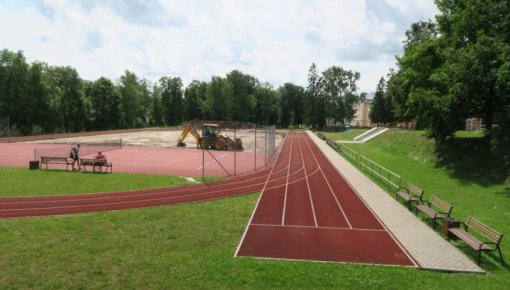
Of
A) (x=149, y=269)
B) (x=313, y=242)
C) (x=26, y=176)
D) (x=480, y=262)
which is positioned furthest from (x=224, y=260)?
(x=26, y=176)

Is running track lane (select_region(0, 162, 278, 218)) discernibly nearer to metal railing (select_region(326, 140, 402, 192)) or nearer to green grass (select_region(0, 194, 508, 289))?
green grass (select_region(0, 194, 508, 289))

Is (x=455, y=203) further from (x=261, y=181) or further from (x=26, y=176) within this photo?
(x=26, y=176)

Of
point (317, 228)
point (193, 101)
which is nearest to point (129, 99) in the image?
point (193, 101)

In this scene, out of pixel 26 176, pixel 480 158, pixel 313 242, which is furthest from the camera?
pixel 480 158

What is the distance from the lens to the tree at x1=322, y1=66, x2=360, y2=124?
357ft

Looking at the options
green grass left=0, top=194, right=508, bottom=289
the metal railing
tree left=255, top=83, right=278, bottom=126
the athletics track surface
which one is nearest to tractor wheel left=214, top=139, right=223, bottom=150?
the metal railing

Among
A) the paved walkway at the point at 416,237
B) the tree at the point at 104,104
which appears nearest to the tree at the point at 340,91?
the tree at the point at 104,104

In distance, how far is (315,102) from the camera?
4274 inches

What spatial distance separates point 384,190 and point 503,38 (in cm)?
1232

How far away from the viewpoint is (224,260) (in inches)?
419

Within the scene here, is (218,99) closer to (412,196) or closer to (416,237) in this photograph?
(412,196)

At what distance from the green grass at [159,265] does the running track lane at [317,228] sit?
2.36ft

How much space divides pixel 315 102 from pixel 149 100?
54.1 m

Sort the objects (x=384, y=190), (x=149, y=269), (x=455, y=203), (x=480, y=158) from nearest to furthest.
A: 1. (x=149, y=269)
2. (x=455, y=203)
3. (x=384, y=190)
4. (x=480, y=158)
